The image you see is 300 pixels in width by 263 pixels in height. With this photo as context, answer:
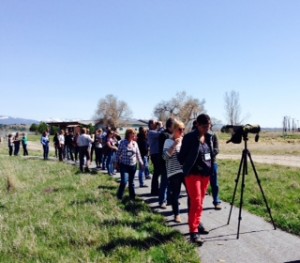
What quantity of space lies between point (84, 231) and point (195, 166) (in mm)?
2158

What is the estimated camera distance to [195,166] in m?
6.35

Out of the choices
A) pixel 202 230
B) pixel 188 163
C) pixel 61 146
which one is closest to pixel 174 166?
pixel 202 230

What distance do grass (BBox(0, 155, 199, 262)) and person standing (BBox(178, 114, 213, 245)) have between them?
14.0 inches

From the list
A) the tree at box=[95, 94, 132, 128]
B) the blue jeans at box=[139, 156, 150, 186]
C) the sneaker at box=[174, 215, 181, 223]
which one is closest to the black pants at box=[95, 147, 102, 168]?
the blue jeans at box=[139, 156, 150, 186]

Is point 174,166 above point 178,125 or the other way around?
the other way around

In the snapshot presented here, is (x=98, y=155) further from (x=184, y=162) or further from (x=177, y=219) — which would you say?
(x=184, y=162)

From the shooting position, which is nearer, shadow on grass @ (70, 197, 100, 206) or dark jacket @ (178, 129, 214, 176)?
dark jacket @ (178, 129, 214, 176)

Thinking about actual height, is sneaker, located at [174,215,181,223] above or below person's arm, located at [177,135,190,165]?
below

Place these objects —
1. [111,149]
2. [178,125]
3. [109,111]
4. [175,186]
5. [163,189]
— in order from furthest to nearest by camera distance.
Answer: [109,111] < [111,149] < [163,189] < [175,186] < [178,125]

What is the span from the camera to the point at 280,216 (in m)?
7.80

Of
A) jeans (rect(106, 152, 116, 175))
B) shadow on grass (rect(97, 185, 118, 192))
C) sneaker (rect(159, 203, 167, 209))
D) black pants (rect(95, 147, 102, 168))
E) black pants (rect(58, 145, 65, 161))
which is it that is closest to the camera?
sneaker (rect(159, 203, 167, 209))

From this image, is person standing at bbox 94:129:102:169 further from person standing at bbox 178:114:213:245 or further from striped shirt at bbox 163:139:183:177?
person standing at bbox 178:114:213:245

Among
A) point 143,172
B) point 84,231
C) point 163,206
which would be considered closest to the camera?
point 84,231

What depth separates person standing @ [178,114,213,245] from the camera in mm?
6246
